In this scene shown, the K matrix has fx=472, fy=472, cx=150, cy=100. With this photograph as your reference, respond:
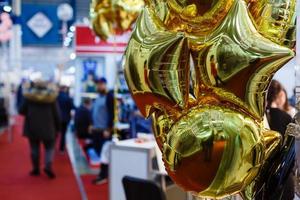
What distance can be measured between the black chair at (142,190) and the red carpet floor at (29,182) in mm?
2688

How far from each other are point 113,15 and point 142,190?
239 cm

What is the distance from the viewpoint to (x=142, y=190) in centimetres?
254

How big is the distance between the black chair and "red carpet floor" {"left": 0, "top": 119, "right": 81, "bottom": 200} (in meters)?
2.69

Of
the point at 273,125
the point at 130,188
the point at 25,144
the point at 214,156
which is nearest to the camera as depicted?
the point at 214,156

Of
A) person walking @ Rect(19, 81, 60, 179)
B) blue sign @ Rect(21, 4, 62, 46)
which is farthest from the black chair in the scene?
blue sign @ Rect(21, 4, 62, 46)

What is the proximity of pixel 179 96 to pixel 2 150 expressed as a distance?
857cm

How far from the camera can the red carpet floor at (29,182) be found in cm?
532

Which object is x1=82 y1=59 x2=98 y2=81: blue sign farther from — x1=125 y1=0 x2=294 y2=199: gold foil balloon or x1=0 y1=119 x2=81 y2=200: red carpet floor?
x1=125 y1=0 x2=294 y2=199: gold foil balloon

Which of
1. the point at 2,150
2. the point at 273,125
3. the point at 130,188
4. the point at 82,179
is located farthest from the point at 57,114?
the point at 273,125

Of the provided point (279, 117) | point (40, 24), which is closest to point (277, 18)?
point (279, 117)

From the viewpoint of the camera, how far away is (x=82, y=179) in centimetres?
623

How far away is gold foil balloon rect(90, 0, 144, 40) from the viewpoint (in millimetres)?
4402

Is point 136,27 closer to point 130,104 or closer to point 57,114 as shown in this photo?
point 57,114

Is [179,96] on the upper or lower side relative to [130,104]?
upper
